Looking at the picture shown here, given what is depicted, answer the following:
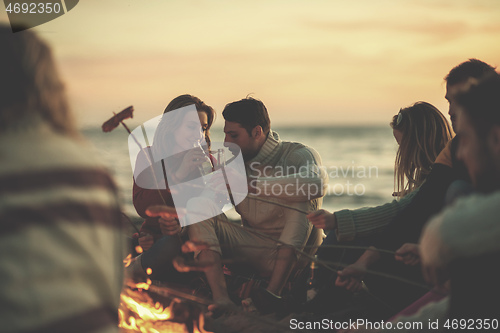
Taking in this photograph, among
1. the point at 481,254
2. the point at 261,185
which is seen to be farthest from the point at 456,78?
the point at 481,254

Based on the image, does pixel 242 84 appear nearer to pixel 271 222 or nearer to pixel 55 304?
pixel 271 222

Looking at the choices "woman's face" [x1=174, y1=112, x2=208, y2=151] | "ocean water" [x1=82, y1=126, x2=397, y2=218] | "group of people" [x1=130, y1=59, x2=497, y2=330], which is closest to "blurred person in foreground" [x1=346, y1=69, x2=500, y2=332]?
"group of people" [x1=130, y1=59, x2=497, y2=330]

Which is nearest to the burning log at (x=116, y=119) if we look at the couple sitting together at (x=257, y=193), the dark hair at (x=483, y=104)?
the couple sitting together at (x=257, y=193)

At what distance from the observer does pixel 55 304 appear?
1415 millimetres

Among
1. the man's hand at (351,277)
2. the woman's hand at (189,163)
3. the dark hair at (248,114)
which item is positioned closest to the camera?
the man's hand at (351,277)

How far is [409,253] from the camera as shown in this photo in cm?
278

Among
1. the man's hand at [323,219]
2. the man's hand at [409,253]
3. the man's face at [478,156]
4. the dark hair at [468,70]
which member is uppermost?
the dark hair at [468,70]

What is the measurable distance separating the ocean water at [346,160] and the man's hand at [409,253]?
6.21 metres

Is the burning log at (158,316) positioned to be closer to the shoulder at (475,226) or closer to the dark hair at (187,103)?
the dark hair at (187,103)

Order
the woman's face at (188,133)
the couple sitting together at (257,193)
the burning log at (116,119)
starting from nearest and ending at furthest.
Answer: the burning log at (116,119) → the couple sitting together at (257,193) → the woman's face at (188,133)

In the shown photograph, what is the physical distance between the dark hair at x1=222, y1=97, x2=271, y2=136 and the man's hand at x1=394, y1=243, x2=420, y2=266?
1.89 metres

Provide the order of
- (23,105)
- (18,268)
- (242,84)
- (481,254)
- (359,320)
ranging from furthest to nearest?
(242,84) < (359,320) < (481,254) < (23,105) < (18,268)

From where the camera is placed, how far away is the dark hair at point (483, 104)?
1.71 m

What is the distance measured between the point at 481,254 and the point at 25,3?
398cm
